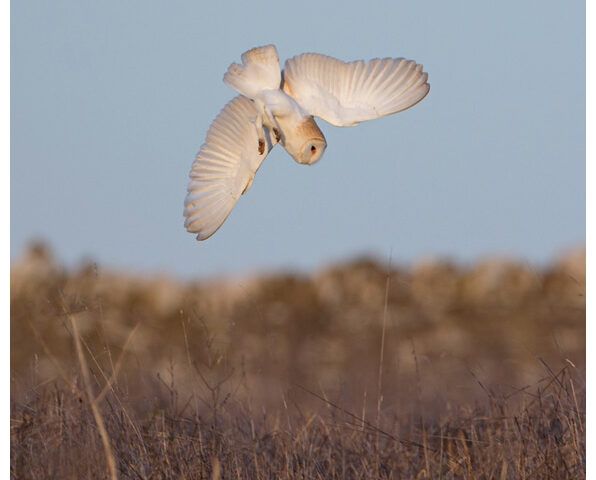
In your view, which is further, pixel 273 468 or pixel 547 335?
pixel 547 335

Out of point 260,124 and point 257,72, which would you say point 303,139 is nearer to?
point 260,124

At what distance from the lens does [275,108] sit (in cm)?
369

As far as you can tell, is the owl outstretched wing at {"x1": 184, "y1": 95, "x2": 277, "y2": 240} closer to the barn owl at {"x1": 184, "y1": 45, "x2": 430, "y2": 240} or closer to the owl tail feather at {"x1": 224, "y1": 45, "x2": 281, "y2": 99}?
the barn owl at {"x1": 184, "y1": 45, "x2": 430, "y2": 240}

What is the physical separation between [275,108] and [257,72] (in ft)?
0.86

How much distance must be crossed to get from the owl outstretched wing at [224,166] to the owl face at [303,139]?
0.38 feet

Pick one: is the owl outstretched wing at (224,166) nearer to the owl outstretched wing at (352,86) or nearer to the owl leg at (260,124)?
the owl leg at (260,124)

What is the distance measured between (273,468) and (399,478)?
72 centimetres

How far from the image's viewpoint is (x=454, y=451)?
4.18 metres

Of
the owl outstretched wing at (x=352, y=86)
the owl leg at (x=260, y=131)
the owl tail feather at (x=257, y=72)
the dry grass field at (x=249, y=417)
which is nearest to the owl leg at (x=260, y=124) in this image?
the owl leg at (x=260, y=131)

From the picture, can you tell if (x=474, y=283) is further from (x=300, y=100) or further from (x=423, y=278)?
(x=300, y=100)

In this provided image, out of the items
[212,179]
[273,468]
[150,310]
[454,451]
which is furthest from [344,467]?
[150,310]

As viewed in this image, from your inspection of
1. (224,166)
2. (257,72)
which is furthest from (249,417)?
(257,72)
